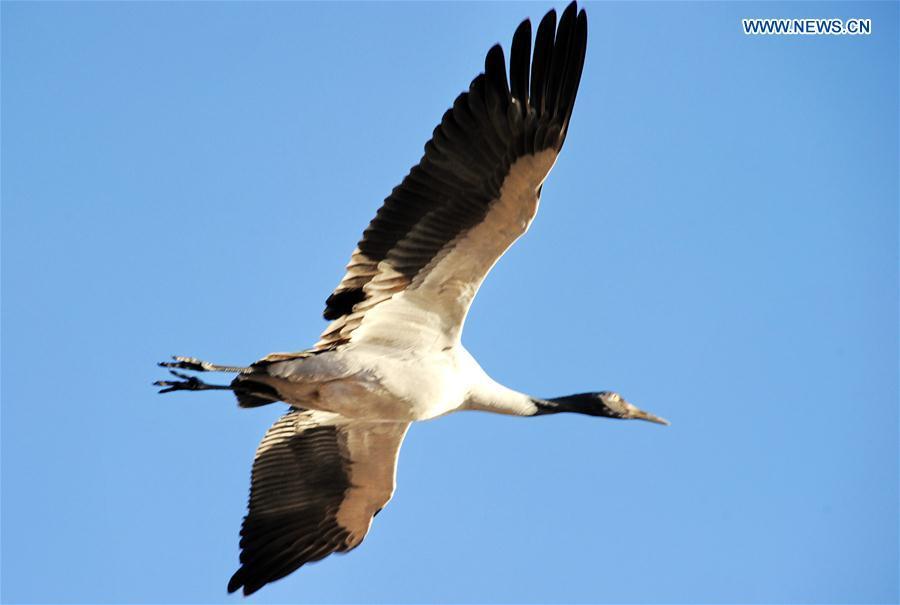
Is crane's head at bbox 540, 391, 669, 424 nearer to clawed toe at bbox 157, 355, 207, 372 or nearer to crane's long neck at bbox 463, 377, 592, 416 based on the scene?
crane's long neck at bbox 463, 377, 592, 416

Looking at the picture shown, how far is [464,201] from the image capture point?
11352 mm

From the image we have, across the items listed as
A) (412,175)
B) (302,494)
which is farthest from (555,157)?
(302,494)

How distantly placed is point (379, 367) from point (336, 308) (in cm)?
69

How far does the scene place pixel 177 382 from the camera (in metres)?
12.1

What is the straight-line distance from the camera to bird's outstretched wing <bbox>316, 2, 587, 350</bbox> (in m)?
11.1

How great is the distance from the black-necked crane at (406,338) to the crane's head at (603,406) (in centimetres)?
2

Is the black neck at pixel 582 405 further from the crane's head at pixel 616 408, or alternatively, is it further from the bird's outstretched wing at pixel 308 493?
the bird's outstretched wing at pixel 308 493

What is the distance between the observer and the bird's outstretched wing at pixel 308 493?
42.9 ft

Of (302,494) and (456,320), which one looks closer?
(456,320)

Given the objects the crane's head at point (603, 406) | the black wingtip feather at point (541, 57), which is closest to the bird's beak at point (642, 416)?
the crane's head at point (603, 406)

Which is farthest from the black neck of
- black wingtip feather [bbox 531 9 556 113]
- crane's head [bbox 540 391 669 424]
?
black wingtip feather [bbox 531 9 556 113]

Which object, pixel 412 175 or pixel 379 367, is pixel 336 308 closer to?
pixel 379 367

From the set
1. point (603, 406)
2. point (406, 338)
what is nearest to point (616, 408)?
point (603, 406)

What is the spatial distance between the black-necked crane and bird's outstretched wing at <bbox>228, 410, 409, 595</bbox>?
0.01m
